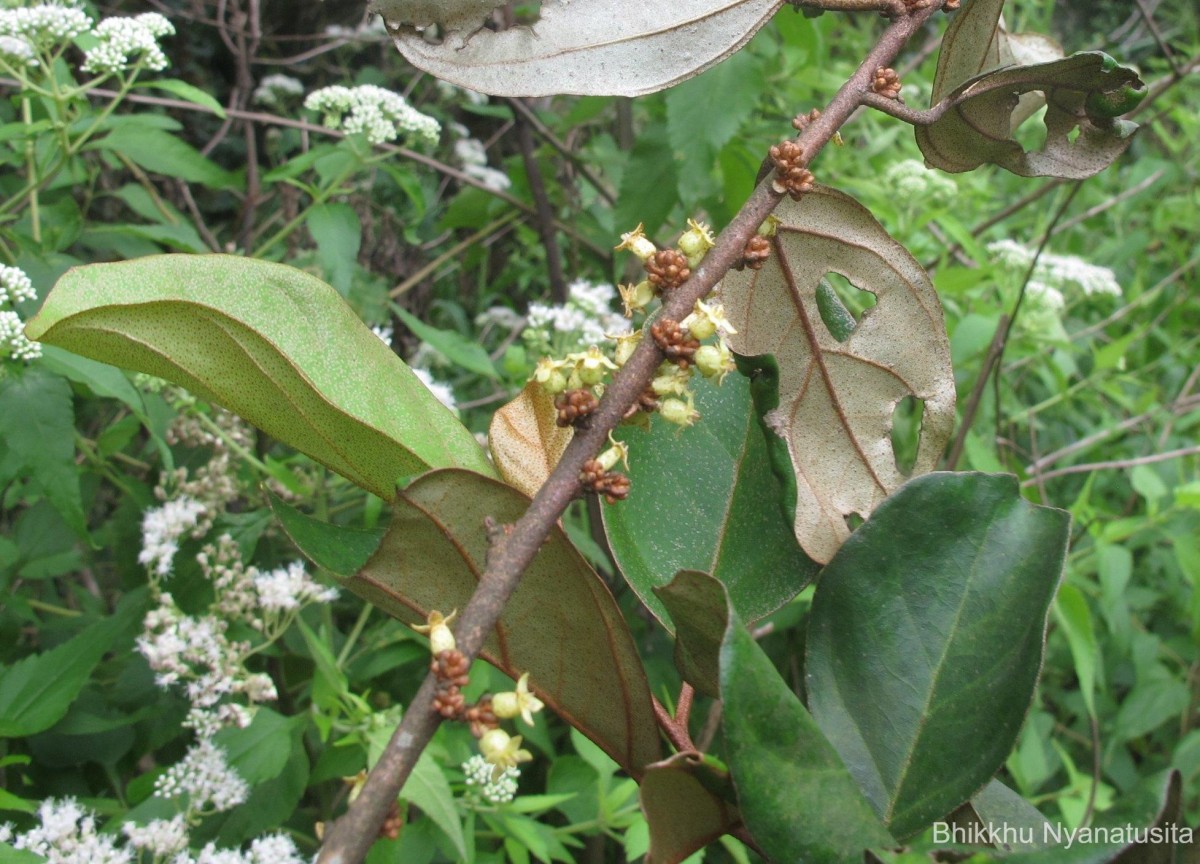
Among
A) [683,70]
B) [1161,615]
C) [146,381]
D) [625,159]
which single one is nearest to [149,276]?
[683,70]

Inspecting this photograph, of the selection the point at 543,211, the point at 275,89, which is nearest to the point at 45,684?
the point at 543,211

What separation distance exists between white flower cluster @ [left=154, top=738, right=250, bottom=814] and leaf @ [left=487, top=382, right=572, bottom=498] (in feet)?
1.44

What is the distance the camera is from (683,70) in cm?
46

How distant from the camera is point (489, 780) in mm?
755

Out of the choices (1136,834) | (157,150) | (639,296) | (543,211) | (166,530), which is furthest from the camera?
(543,211)

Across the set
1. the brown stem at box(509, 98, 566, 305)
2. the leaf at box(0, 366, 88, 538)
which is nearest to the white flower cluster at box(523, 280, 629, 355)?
the brown stem at box(509, 98, 566, 305)

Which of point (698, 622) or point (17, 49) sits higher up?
point (17, 49)

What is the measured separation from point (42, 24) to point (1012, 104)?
884 millimetres

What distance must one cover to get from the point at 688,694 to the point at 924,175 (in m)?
1.05

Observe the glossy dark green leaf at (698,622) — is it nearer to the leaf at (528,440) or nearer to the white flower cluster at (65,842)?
the leaf at (528,440)

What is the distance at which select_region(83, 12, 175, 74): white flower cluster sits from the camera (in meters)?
0.93

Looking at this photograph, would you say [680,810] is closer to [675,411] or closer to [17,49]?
[675,411]

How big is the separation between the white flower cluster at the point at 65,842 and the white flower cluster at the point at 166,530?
0.23m

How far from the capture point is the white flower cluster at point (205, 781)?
0.76 m
